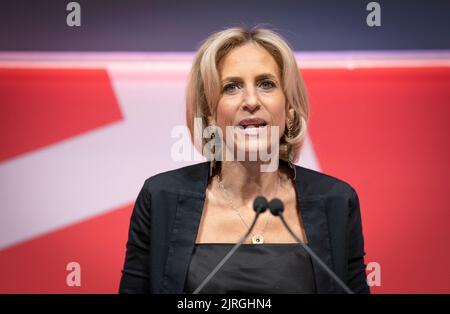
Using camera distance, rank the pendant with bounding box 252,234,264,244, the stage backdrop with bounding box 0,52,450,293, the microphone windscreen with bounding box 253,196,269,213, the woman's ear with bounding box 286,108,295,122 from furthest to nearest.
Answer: the stage backdrop with bounding box 0,52,450,293 → the woman's ear with bounding box 286,108,295,122 → the pendant with bounding box 252,234,264,244 → the microphone windscreen with bounding box 253,196,269,213

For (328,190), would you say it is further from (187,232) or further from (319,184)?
(187,232)

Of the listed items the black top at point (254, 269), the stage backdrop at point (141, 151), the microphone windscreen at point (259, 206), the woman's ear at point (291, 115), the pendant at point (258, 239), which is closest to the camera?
the microphone windscreen at point (259, 206)

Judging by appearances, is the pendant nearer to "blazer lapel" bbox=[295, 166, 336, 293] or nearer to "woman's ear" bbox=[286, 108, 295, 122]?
"blazer lapel" bbox=[295, 166, 336, 293]

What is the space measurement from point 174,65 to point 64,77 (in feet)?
1.29

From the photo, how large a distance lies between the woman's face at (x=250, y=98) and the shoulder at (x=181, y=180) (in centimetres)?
12

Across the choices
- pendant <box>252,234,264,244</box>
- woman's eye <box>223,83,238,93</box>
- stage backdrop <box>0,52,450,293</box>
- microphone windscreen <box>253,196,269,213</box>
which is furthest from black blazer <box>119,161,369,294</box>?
stage backdrop <box>0,52,450,293</box>

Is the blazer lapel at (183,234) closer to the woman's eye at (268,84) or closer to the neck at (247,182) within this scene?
the neck at (247,182)

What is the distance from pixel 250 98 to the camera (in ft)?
4.85

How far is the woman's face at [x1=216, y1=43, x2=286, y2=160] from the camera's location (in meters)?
1.48

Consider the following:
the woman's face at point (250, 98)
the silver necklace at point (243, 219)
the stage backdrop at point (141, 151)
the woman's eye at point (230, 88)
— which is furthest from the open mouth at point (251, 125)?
the stage backdrop at point (141, 151)

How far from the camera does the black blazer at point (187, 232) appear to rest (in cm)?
145

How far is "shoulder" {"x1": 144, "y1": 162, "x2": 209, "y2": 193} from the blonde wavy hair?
0.09 meters

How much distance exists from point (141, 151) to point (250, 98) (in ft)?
2.43

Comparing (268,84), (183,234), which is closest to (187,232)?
(183,234)
